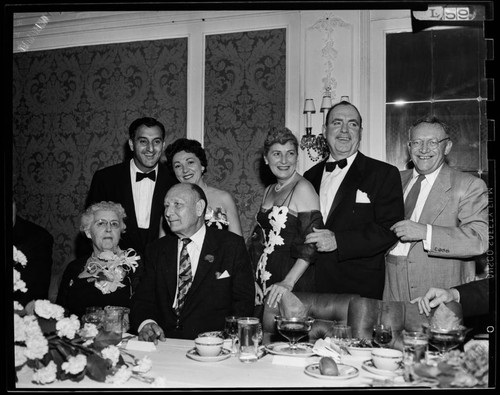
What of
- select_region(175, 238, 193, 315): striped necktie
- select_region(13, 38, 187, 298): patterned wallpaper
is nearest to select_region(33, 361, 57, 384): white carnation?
select_region(175, 238, 193, 315): striped necktie

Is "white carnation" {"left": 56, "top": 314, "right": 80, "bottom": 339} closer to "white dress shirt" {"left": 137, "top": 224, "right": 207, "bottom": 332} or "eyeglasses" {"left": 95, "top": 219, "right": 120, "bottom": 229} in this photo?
"white dress shirt" {"left": 137, "top": 224, "right": 207, "bottom": 332}

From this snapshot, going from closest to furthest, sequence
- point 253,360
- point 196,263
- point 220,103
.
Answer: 1. point 253,360
2. point 196,263
3. point 220,103

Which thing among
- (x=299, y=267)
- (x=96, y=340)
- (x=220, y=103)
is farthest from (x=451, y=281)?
(x=220, y=103)

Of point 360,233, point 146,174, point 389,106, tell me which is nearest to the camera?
point 360,233

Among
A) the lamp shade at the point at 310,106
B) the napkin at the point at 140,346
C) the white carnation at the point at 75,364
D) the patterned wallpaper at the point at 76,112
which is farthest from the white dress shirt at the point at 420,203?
the patterned wallpaper at the point at 76,112

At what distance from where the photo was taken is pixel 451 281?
338cm

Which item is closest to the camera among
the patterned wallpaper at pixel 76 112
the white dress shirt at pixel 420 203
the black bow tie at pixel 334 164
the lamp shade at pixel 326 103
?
the white dress shirt at pixel 420 203

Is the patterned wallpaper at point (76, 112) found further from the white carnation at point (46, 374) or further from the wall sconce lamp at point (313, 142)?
the white carnation at point (46, 374)

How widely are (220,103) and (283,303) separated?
3.21 meters

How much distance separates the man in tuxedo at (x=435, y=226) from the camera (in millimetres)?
3219

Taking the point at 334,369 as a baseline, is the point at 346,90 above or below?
above

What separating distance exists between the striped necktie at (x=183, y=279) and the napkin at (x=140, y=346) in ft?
1.85

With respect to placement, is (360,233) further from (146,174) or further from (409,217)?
(146,174)

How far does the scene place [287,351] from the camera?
2312mm
